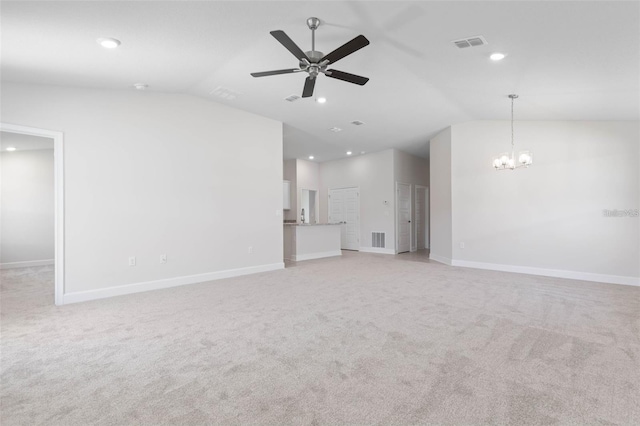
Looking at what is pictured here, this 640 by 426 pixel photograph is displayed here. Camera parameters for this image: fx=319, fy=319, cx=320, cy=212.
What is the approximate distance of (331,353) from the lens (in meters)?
2.55

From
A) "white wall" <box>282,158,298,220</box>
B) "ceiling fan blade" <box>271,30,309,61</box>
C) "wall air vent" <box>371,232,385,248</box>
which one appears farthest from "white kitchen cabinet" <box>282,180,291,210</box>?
"ceiling fan blade" <box>271,30,309,61</box>

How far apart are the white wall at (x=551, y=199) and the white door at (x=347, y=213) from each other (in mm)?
3528

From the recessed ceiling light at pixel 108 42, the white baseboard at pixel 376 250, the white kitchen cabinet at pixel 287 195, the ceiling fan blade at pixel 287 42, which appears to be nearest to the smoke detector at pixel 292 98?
the ceiling fan blade at pixel 287 42

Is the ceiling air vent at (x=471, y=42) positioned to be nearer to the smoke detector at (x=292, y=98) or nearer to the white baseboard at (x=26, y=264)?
the smoke detector at (x=292, y=98)

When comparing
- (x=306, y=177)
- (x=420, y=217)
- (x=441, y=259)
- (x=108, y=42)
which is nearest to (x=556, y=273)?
(x=441, y=259)

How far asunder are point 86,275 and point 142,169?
163 centimetres

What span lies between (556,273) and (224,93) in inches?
252

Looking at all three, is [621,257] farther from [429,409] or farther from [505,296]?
[429,409]

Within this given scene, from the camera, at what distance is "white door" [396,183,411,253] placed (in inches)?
360

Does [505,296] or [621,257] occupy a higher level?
[621,257]

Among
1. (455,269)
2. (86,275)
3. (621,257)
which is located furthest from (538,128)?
(86,275)

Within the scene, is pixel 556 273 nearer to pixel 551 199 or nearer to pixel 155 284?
pixel 551 199

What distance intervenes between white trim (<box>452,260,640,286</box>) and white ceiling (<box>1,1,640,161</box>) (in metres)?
2.57

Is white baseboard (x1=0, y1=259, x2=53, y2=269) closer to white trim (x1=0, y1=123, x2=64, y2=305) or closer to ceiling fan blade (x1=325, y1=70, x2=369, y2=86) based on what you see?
white trim (x1=0, y1=123, x2=64, y2=305)
